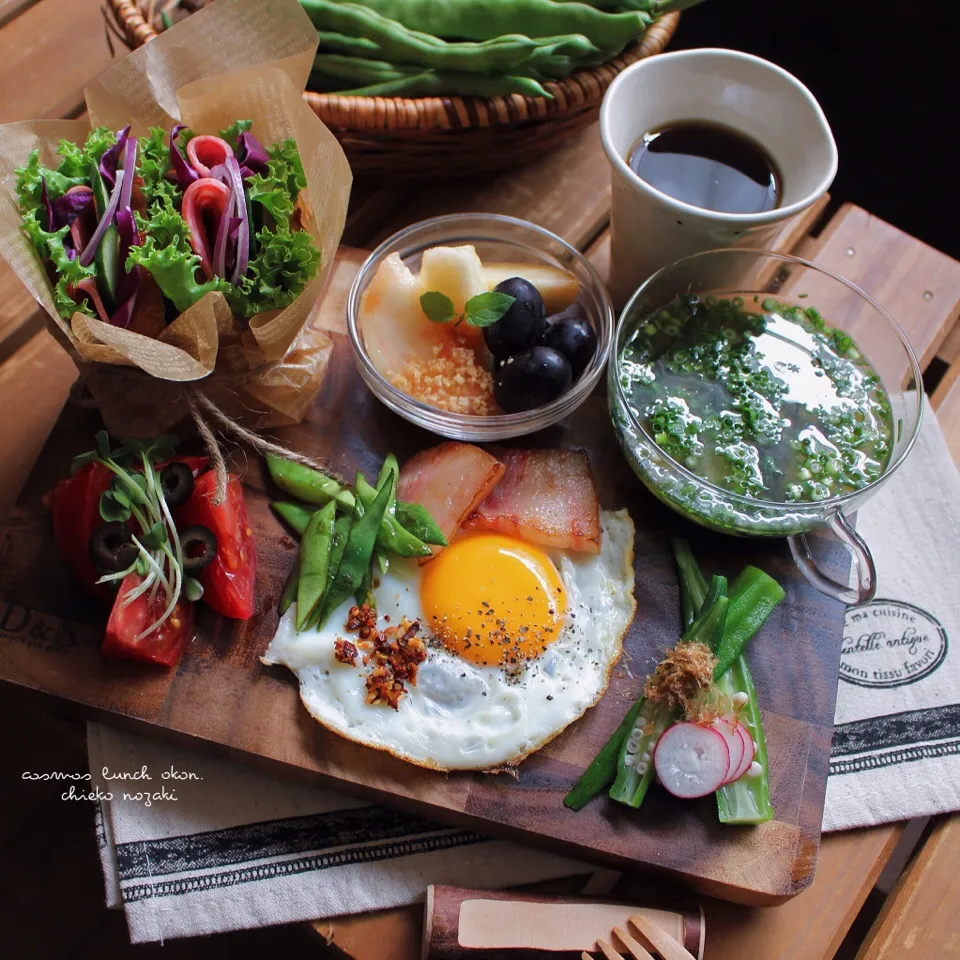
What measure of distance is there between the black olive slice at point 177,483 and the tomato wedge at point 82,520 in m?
0.14

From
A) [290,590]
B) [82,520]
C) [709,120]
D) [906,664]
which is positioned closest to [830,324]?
[709,120]

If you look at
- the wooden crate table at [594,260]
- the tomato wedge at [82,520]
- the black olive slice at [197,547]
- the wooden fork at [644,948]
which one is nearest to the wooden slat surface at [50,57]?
the wooden crate table at [594,260]

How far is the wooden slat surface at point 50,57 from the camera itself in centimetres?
317

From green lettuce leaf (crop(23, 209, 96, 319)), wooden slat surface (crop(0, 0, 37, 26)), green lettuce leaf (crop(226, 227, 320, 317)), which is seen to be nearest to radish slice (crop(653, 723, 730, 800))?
green lettuce leaf (crop(226, 227, 320, 317))

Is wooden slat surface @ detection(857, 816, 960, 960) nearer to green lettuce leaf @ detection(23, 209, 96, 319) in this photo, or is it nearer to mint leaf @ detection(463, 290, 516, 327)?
mint leaf @ detection(463, 290, 516, 327)

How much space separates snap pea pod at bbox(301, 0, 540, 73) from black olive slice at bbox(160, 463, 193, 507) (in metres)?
1.45

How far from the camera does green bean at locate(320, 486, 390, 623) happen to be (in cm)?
236

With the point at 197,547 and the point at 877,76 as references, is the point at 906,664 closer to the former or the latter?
the point at 197,547

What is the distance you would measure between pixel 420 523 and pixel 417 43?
4.90 feet

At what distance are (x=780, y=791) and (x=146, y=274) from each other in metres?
2.06

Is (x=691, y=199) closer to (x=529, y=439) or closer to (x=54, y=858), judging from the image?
(x=529, y=439)

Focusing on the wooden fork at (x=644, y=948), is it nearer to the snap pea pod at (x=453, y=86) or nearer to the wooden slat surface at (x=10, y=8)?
the snap pea pod at (x=453, y=86)

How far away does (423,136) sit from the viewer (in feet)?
9.13

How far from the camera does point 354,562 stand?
7.73 feet
